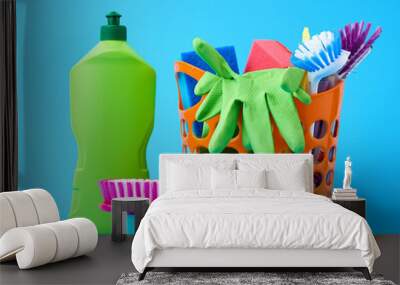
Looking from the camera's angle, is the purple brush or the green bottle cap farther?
the green bottle cap

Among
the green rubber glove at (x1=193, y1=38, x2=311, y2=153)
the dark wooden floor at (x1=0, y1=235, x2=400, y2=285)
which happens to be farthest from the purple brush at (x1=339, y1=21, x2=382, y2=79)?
the dark wooden floor at (x1=0, y1=235, x2=400, y2=285)

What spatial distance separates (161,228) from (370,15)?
→ 3.23m

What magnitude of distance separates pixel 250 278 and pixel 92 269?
107 cm

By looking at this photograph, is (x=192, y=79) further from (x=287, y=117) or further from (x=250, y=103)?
(x=287, y=117)

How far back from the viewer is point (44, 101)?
6.70m

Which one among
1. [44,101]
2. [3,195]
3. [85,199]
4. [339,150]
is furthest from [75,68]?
[339,150]

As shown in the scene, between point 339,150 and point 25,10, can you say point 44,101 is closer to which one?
point 25,10

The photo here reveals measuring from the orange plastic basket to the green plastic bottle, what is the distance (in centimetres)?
42

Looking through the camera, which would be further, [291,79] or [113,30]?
[113,30]

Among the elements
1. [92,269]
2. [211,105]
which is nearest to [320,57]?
[211,105]

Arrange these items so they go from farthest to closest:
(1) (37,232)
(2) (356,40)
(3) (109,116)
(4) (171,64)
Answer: (4) (171,64) → (3) (109,116) → (2) (356,40) → (1) (37,232)

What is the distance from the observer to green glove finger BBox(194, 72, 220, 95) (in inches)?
224

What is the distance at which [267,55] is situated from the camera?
5.91 metres

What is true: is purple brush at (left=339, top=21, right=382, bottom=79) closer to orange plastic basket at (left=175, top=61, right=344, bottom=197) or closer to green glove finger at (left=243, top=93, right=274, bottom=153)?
orange plastic basket at (left=175, top=61, right=344, bottom=197)
